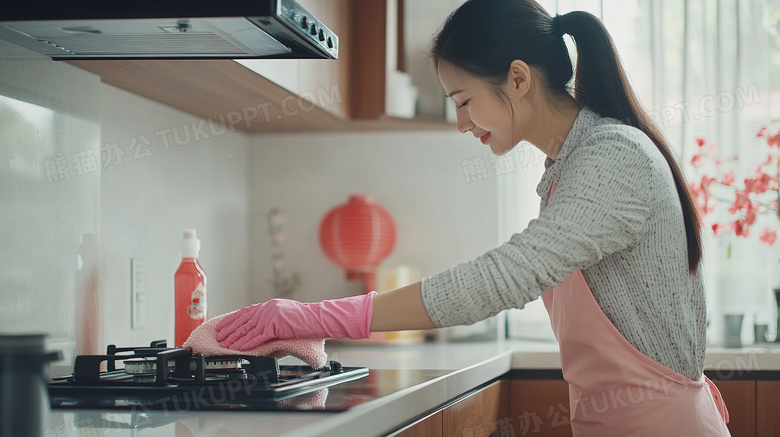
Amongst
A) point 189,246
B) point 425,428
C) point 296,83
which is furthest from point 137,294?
point 425,428

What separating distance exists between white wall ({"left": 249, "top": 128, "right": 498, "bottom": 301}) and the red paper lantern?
0.30ft

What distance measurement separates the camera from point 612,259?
1.13m

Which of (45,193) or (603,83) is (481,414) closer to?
(603,83)

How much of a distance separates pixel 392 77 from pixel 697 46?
813 mm

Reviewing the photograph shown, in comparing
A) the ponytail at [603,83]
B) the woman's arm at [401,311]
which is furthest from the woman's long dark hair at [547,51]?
the woman's arm at [401,311]

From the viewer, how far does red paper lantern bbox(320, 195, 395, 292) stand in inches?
91.6

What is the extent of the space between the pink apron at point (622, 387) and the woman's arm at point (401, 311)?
0.26m

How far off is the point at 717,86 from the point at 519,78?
1.20 metres

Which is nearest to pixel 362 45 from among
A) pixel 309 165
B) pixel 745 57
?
pixel 309 165

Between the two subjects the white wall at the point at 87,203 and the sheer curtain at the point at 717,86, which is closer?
the white wall at the point at 87,203

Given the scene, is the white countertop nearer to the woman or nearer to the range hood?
the woman

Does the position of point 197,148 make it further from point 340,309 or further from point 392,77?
point 340,309

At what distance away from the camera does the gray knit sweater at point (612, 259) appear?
3.29 feet

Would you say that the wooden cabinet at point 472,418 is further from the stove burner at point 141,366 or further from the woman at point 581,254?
the stove burner at point 141,366
